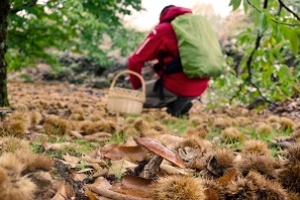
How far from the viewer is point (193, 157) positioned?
4.73ft

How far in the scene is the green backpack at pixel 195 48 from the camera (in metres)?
3.72

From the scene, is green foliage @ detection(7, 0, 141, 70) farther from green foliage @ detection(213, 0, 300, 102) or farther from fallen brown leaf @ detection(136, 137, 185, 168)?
fallen brown leaf @ detection(136, 137, 185, 168)

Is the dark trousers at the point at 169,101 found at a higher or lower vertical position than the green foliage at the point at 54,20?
lower

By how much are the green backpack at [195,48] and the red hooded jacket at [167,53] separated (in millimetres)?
100

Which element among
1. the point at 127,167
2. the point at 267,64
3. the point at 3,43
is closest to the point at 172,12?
the point at 267,64

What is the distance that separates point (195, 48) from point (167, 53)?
31cm

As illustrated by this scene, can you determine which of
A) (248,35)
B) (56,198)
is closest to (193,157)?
(56,198)

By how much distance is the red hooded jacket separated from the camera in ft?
12.6

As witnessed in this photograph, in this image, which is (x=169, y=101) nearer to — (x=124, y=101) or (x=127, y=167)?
(x=124, y=101)

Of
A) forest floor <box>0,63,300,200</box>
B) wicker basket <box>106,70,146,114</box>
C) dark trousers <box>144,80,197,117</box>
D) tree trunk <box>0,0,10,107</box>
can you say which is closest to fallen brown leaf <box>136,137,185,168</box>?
forest floor <box>0,63,300,200</box>

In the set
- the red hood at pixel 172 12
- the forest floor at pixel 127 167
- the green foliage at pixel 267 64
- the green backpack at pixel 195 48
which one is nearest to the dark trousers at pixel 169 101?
the green backpack at pixel 195 48

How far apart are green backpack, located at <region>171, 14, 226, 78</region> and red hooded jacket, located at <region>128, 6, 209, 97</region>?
0.33ft

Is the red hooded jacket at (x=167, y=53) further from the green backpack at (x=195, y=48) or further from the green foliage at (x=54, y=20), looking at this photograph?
the green foliage at (x=54, y=20)

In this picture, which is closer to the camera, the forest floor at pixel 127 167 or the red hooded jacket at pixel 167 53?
the forest floor at pixel 127 167
